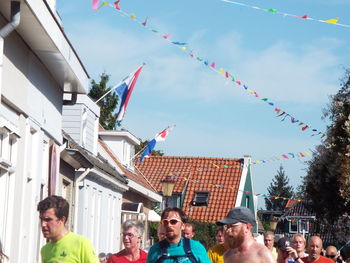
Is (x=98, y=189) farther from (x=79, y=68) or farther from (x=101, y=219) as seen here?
(x=79, y=68)

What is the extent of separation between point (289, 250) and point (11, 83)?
3953 millimetres

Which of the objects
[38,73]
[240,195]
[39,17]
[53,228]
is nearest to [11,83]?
[39,17]

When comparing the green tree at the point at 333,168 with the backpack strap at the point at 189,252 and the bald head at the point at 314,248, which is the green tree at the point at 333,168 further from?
the backpack strap at the point at 189,252

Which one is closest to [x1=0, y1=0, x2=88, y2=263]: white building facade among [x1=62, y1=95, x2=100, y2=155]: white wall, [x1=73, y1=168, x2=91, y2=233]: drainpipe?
→ [x1=73, y1=168, x2=91, y2=233]: drainpipe

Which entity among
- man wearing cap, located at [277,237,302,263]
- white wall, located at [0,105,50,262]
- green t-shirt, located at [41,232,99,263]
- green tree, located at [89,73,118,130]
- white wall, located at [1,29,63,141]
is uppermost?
green tree, located at [89,73,118,130]

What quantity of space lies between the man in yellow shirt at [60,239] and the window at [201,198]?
41.9 meters

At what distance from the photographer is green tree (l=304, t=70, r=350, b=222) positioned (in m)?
25.8

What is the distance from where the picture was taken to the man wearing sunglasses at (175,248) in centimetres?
755

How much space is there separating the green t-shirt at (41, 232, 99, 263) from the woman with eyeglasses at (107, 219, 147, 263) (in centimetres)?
277

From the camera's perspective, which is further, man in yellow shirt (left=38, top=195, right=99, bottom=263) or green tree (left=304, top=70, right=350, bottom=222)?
green tree (left=304, top=70, right=350, bottom=222)

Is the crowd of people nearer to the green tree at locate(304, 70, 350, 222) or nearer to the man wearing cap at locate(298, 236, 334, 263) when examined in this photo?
the man wearing cap at locate(298, 236, 334, 263)

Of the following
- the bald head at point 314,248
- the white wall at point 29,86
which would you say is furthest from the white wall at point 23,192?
the bald head at point 314,248

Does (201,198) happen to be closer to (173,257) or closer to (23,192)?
(23,192)

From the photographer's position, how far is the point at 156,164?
5141 cm
